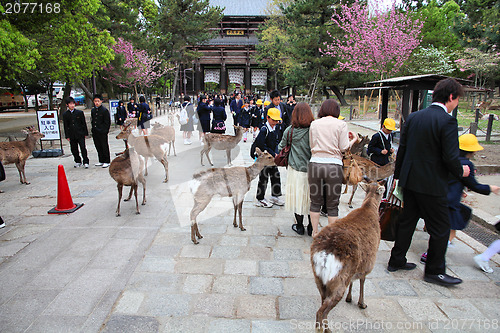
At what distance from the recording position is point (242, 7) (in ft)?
189

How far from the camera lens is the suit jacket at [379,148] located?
583cm

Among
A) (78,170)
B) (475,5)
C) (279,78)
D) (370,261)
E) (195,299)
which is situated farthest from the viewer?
(279,78)

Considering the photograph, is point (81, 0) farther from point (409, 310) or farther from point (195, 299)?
point (409, 310)

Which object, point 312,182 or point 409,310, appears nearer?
point 409,310

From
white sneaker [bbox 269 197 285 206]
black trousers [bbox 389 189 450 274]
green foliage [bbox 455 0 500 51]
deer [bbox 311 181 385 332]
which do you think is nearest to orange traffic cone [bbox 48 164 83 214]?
white sneaker [bbox 269 197 285 206]

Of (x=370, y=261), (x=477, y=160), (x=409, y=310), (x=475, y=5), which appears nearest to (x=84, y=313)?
(x=370, y=261)

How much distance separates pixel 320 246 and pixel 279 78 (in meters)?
48.7

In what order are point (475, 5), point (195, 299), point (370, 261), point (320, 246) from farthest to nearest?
point (475, 5) < point (195, 299) < point (370, 261) < point (320, 246)

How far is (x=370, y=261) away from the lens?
3027 mm

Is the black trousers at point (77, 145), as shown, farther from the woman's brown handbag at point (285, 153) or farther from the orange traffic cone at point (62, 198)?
the woman's brown handbag at point (285, 153)

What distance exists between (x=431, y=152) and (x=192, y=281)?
2.87 meters

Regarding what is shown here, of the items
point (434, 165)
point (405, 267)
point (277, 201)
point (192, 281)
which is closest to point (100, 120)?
point (277, 201)

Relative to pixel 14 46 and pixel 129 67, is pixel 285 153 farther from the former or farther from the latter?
pixel 129 67

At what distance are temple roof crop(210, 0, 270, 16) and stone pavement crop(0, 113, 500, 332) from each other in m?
55.0
